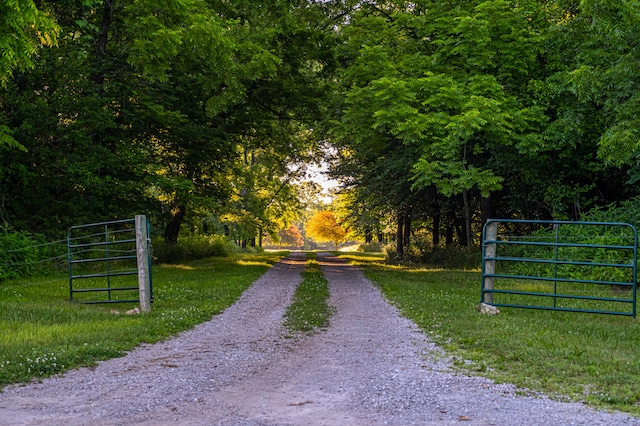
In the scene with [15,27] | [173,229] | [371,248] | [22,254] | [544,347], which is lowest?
[371,248]

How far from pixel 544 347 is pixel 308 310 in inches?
208

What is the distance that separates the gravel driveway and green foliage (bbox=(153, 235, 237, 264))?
60.8 ft

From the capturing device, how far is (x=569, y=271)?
17.2 metres

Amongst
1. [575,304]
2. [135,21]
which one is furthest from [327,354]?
[135,21]

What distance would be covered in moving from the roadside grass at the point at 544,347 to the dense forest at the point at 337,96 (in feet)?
18.6

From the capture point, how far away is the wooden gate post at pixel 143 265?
36.7ft

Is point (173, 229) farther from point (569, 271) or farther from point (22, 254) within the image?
point (569, 271)

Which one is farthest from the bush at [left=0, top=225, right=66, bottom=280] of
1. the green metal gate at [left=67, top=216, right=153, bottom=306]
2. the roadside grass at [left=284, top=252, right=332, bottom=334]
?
the roadside grass at [left=284, top=252, right=332, bottom=334]

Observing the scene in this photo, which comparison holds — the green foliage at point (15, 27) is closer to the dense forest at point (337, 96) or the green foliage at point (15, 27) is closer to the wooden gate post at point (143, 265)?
the wooden gate post at point (143, 265)

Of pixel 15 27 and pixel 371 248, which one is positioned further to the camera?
pixel 371 248

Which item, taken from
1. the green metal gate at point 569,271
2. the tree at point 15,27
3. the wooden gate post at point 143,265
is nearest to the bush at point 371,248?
the green metal gate at point 569,271

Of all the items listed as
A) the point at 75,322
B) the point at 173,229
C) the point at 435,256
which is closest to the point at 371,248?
the point at 435,256

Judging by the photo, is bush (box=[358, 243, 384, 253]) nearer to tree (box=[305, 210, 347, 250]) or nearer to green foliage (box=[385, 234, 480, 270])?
tree (box=[305, 210, 347, 250])

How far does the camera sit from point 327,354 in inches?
302
